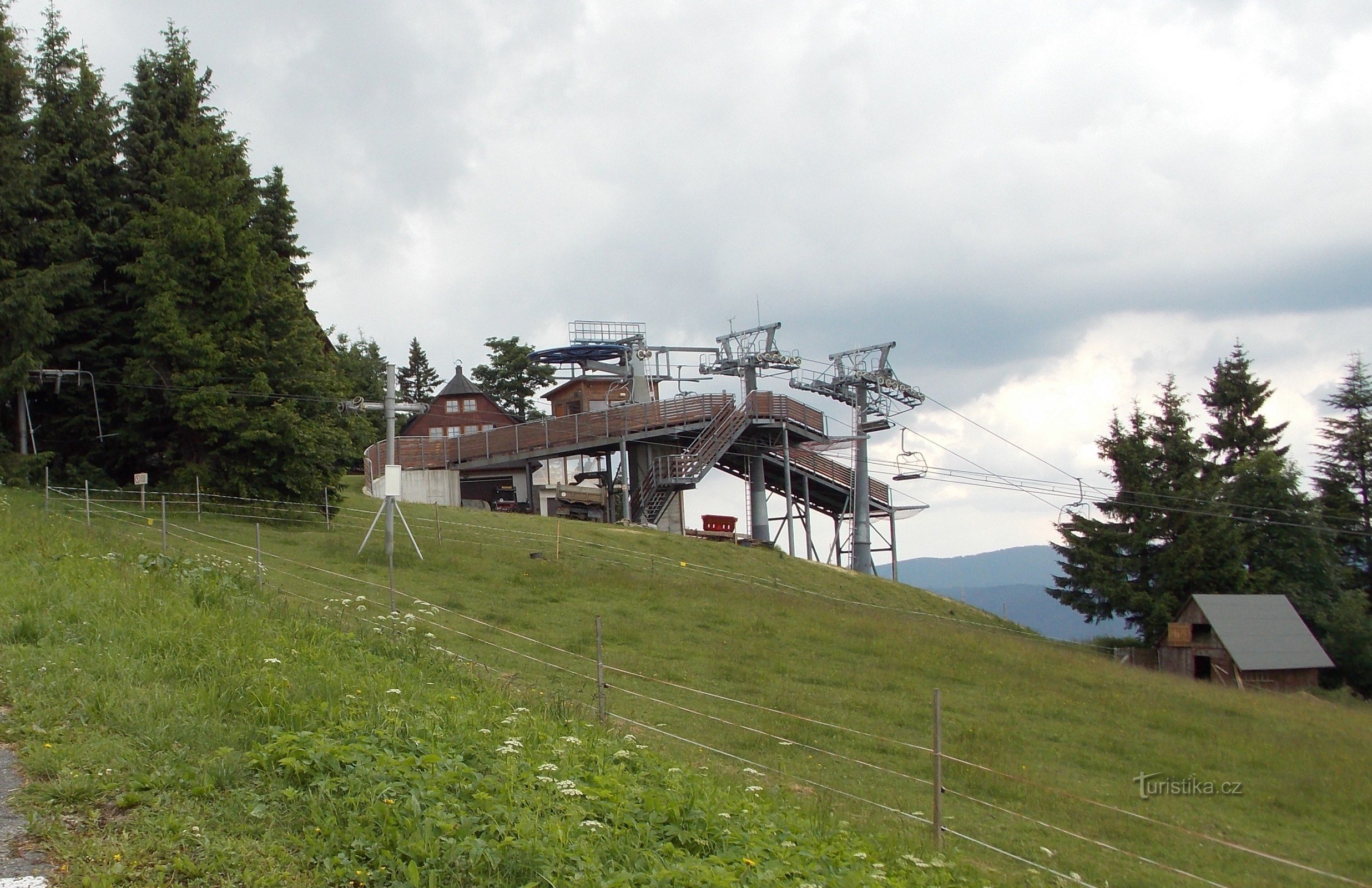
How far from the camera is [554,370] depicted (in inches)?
3408

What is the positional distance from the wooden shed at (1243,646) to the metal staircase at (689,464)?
2109cm

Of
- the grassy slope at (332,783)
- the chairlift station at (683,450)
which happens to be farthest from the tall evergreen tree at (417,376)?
the grassy slope at (332,783)

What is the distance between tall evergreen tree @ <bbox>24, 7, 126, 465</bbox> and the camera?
34188mm

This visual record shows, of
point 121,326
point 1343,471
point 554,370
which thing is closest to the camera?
point 121,326

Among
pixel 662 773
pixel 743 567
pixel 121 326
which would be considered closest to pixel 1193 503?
pixel 743 567

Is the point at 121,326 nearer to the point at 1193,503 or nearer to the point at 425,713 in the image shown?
the point at 425,713

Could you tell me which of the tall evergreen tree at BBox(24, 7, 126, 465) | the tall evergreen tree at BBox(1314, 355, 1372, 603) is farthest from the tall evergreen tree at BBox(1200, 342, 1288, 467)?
the tall evergreen tree at BBox(24, 7, 126, 465)

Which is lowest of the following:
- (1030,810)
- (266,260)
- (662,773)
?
(1030,810)

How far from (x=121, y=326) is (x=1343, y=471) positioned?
62.2 m

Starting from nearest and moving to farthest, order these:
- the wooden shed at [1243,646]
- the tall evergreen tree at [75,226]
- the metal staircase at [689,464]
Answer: the tall evergreen tree at [75,226]
the wooden shed at [1243,646]
the metal staircase at [689,464]

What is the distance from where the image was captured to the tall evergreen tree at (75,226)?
3419 centimetres

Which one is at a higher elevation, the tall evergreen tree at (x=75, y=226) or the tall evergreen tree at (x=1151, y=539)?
the tall evergreen tree at (x=75, y=226)

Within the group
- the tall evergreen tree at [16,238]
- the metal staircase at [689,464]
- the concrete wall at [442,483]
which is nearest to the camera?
the tall evergreen tree at [16,238]

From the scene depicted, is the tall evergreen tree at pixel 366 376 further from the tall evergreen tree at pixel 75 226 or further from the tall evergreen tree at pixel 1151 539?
the tall evergreen tree at pixel 1151 539
